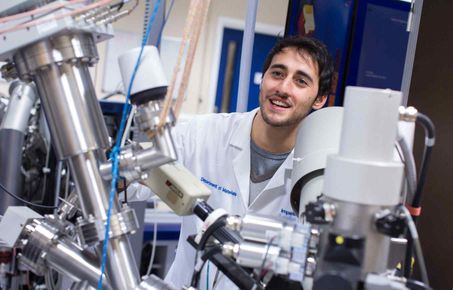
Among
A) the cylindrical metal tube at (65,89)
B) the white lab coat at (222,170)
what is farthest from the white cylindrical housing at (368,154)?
the white lab coat at (222,170)

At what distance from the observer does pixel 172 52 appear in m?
5.68

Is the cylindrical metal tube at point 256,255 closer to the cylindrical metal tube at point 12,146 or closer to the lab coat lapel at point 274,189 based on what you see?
the lab coat lapel at point 274,189

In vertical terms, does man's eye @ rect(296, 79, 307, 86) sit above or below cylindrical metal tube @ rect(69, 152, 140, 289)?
above

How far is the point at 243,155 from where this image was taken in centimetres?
174

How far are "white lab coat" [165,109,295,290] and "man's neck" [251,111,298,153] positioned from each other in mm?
Result: 35

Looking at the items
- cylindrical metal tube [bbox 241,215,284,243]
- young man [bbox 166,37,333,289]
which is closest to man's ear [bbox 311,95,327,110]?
young man [bbox 166,37,333,289]

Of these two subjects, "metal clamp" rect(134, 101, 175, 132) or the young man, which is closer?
"metal clamp" rect(134, 101, 175, 132)

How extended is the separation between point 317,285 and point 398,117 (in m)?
0.26

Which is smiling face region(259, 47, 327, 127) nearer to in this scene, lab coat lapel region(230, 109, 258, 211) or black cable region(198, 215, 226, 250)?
lab coat lapel region(230, 109, 258, 211)

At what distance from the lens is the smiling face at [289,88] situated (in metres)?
1.66

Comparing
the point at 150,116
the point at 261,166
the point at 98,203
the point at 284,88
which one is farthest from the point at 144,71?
the point at 261,166

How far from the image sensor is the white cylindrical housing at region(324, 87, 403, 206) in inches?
27.3

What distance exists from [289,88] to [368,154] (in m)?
0.97

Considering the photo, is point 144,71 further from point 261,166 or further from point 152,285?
point 261,166
